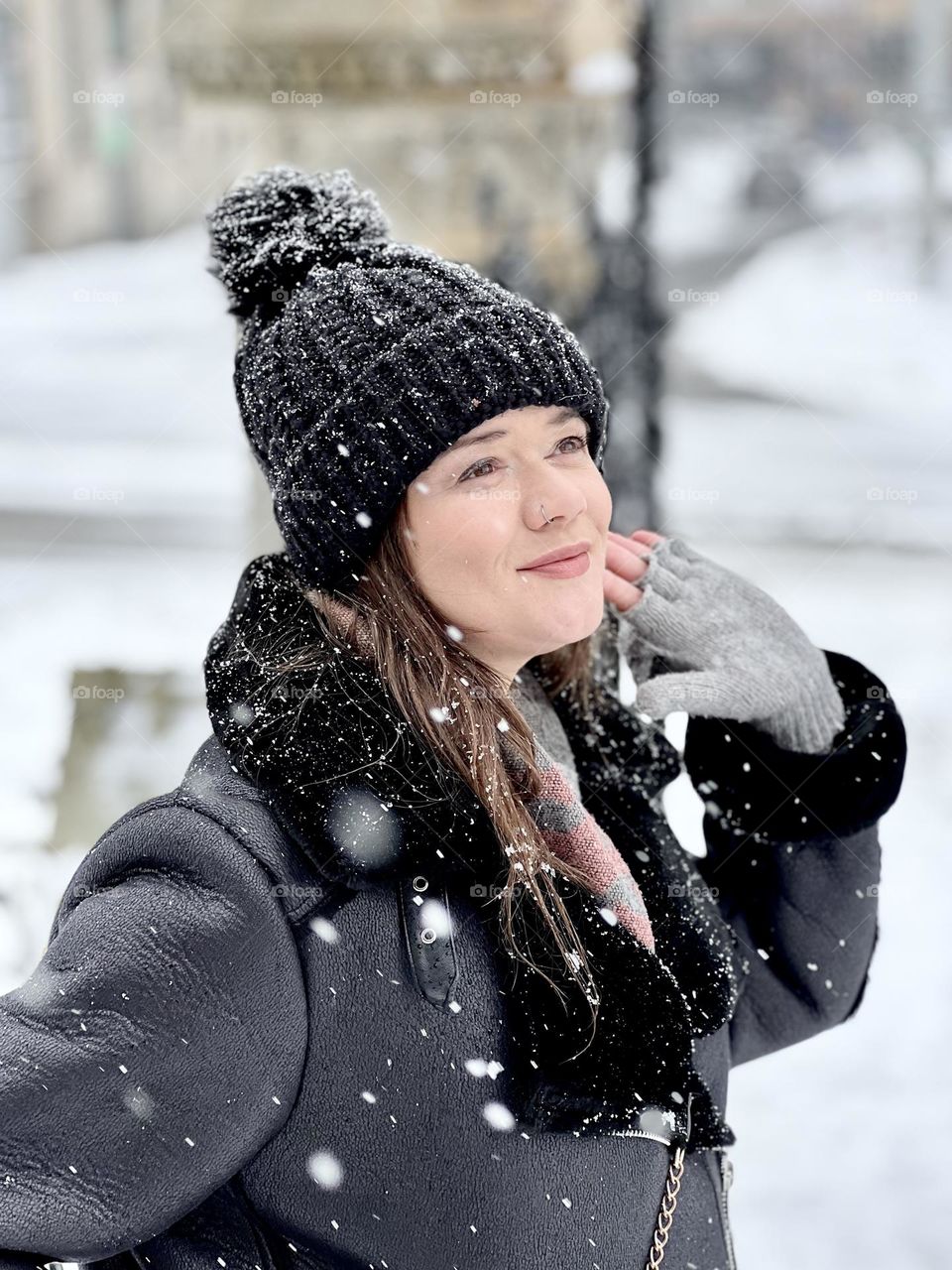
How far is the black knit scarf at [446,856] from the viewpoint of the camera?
1.22m

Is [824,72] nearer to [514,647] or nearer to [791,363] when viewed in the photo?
[791,363]

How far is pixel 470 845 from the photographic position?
1.26 metres

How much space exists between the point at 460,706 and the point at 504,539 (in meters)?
0.19

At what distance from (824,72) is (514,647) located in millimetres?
16300

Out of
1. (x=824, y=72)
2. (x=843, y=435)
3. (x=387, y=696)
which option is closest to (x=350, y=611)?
(x=387, y=696)

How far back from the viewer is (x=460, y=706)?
1.36 meters

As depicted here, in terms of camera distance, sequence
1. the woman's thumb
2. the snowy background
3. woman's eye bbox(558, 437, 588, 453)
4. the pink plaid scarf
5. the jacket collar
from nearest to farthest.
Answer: the jacket collar < the pink plaid scarf < woman's eye bbox(558, 437, 588, 453) < the woman's thumb < the snowy background

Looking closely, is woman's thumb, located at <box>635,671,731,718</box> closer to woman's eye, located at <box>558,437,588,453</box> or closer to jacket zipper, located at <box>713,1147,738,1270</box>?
woman's eye, located at <box>558,437,588,453</box>

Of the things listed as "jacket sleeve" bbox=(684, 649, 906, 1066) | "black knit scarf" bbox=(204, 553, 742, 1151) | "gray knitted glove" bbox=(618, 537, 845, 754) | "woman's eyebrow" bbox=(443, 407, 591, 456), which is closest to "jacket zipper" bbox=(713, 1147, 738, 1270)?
"black knit scarf" bbox=(204, 553, 742, 1151)

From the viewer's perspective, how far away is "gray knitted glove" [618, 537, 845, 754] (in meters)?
1.67

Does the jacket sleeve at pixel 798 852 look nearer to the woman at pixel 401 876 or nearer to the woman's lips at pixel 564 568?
the woman at pixel 401 876

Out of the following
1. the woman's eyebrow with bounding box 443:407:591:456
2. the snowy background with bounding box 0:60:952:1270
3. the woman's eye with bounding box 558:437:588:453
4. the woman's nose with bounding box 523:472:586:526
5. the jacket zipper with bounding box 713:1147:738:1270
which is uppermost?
the woman's eyebrow with bounding box 443:407:591:456

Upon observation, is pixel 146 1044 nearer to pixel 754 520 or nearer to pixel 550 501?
pixel 550 501

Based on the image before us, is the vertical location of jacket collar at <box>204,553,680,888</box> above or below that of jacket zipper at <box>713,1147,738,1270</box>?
above
